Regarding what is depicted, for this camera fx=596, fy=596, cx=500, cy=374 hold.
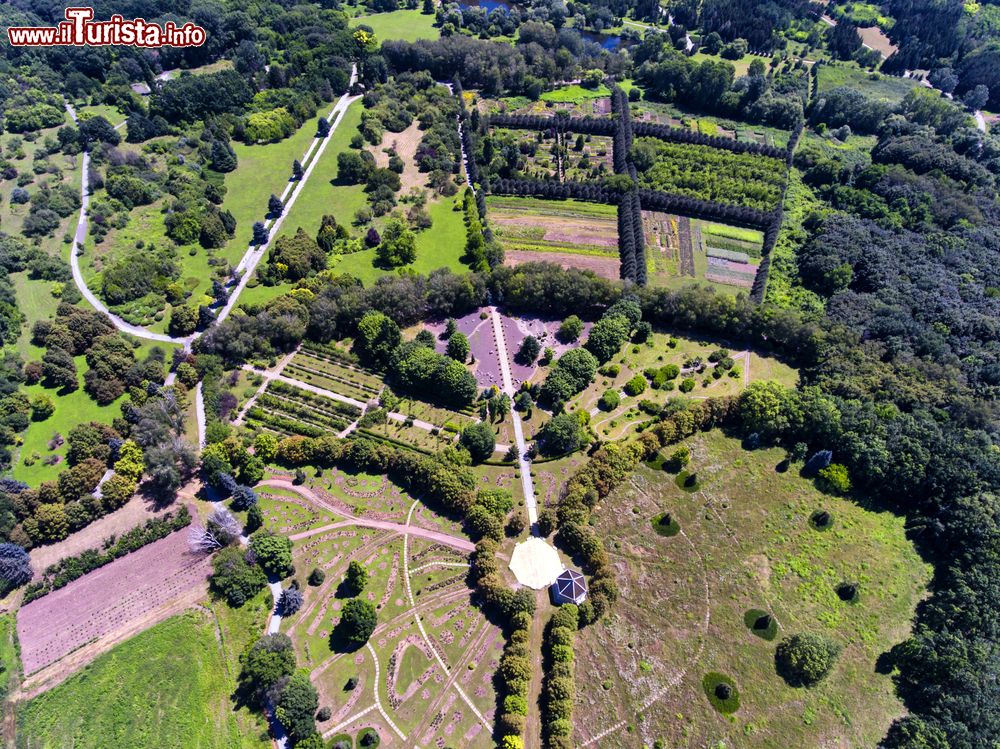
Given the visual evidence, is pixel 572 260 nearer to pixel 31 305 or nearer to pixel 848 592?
pixel 848 592

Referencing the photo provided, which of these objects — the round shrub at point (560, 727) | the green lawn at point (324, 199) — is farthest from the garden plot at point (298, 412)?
the round shrub at point (560, 727)

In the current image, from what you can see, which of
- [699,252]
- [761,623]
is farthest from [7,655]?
[699,252]

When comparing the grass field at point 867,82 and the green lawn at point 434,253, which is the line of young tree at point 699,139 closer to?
the grass field at point 867,82

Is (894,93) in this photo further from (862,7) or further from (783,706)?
(783,706)

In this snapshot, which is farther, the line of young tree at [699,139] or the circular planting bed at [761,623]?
the line of young tree at [699,139]

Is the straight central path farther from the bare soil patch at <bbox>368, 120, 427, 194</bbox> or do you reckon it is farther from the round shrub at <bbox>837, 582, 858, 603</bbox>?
the bare soil patch at <bbox>368, 120, 427, 194</bbox>

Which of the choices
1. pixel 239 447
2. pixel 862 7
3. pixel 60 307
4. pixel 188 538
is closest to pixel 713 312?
pixel 239 447
